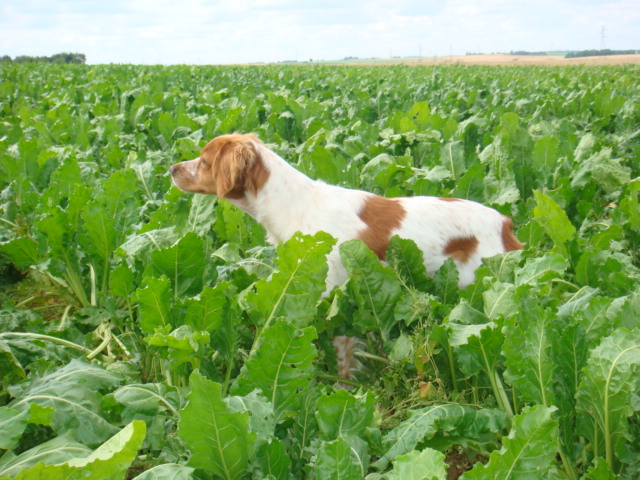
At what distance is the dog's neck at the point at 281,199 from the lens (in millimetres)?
3488

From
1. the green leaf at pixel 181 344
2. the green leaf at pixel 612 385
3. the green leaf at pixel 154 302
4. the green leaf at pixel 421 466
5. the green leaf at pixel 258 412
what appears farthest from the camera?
the green leaf at pixel 154 302

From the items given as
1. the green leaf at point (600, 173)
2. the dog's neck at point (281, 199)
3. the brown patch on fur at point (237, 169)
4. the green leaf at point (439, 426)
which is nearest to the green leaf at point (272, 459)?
the green leaf at point (439, 426)

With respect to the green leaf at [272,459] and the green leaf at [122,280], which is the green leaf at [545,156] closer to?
the green leaf at [122,280]

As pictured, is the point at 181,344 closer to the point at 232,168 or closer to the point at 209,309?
the point at 209,309

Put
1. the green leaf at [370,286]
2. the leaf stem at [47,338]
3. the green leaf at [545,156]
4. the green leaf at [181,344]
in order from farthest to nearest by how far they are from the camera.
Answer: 1. the green leaf at [545,156]
2. the green leaf at [370,286]
3. the leaf stem at [47,338]
4. the green leaf at [181,344]

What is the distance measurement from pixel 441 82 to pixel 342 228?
15.2 meters

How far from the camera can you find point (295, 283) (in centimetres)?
261

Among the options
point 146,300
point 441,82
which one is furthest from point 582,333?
point 441,82

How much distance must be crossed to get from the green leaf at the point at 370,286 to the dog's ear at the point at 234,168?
96 cm

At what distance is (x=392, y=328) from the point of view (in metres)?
3.19

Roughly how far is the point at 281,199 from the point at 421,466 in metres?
2.18

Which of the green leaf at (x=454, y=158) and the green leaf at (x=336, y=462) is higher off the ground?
the green leaf at (x=454, y=158)

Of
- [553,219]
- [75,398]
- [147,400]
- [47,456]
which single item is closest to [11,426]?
[47,456]

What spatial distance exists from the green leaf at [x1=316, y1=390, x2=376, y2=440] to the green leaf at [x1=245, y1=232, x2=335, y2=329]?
57cm
